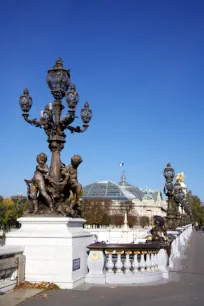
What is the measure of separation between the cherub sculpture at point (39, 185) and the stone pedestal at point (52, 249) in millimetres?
447

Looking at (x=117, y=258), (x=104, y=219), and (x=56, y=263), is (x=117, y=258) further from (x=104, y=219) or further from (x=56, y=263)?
(x=104, y=219)

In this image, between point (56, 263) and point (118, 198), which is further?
point (118, 198)

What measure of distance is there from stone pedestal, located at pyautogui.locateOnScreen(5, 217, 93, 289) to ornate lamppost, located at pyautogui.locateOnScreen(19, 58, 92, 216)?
434 mm

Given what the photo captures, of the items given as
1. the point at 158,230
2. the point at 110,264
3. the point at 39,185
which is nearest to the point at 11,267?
the point at 39,185

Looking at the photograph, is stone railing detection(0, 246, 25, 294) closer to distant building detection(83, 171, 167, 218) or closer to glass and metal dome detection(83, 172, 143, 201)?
distant building detection(83, 171, 167, 218)

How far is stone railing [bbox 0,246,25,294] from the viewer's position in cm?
801

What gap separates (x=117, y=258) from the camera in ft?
31.9

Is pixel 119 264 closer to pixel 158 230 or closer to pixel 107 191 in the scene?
pixel 158 230

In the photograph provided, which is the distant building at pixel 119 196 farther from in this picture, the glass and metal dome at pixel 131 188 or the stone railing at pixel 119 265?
the stone railing at pixel 119 265

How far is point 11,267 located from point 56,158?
3.28 meters

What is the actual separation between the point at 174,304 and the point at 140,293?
114 cm

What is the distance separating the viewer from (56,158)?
1050 centimetres

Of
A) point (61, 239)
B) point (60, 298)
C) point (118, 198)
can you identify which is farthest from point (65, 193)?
point (118, 198)

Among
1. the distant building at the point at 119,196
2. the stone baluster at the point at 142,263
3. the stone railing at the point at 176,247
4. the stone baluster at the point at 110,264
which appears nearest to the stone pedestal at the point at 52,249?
the stone baluster at the point at 110,264
